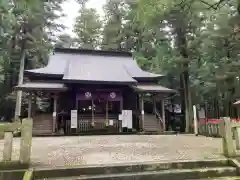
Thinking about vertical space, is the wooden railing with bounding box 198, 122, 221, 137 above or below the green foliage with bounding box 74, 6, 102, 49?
below

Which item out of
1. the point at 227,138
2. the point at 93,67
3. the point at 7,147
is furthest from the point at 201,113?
the point at 7,147

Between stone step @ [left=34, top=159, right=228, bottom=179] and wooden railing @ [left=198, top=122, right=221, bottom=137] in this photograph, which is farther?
wooden railing @ [left=198, top=122, right=221, bottom=137]

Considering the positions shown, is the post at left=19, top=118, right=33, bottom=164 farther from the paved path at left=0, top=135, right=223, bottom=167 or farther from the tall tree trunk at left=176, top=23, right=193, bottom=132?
the tall tree trunk at left=176, top=23, right=193, bottom=132

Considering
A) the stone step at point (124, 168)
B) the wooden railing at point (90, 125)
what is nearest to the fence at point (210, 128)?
the wooden railing at point (90, 125)

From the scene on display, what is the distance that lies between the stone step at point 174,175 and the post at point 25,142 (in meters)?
0.78

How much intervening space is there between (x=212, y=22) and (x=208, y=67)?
321 centimetres

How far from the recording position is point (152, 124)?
566 inches

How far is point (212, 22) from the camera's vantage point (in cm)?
1515

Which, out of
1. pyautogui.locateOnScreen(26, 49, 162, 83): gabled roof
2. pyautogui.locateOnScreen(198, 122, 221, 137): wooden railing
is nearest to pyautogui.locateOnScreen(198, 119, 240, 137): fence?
pyautogui.locateOnScreen(198, 122, 221, 137): wooden railing

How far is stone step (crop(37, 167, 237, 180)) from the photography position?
11.2 feet

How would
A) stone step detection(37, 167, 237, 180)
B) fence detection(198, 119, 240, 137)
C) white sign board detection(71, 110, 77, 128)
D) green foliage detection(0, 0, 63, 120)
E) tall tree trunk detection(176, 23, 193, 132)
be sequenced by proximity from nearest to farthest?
stone step detection(37, 167, 237, 180), fence detection(198, 119, 240, 137), white sign board detection(71, 110, 77, 128), tall tree trunk detection(176, 23, 193, 132), green foliage detection(0, 0, 63, 120)

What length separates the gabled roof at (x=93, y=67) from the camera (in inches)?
578

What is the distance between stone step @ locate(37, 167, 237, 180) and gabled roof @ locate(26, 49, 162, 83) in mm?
10624

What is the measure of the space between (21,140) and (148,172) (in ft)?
6.99
